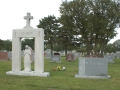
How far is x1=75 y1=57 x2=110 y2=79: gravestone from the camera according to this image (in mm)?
10070

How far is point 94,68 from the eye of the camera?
10172 millimetres

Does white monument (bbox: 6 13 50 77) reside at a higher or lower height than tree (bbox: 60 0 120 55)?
lower

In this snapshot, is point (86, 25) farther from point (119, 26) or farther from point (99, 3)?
point (119, 26)

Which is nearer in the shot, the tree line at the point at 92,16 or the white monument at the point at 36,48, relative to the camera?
the white monument at the point at 36,48

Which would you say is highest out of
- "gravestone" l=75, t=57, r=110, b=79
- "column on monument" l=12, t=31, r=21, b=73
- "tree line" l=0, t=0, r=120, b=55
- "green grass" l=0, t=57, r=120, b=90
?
"tree line" l=0, t=0, r=120, b=55

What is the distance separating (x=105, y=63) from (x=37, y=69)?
3770mm

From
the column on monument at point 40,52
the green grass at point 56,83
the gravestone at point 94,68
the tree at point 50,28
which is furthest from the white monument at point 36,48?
the tree at point 50,28

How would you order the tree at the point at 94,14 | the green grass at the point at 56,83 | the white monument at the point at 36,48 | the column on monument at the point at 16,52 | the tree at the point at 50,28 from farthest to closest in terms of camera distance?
the tree at the point at 50,28, the tree at the point at 94,14, the column on monument at the point at 16,52, the white monument at the point at 36,48, the green grass at the point at 56,83

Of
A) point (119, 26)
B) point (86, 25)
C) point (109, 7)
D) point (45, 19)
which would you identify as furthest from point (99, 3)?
point (45, 19)

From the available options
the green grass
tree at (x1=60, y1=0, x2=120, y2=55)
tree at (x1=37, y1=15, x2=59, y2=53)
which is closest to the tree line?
tree at (x1=60, y1=0, x2=120, y2=55)

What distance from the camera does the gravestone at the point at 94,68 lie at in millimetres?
10070

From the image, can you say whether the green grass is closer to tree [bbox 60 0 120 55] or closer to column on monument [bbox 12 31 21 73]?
column on monument [bbox 12 31 21 73]

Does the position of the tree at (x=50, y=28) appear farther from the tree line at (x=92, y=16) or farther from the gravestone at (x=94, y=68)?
the gravestone at (x=94, y=68)

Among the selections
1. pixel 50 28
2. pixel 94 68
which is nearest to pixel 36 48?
pixel 94 68
